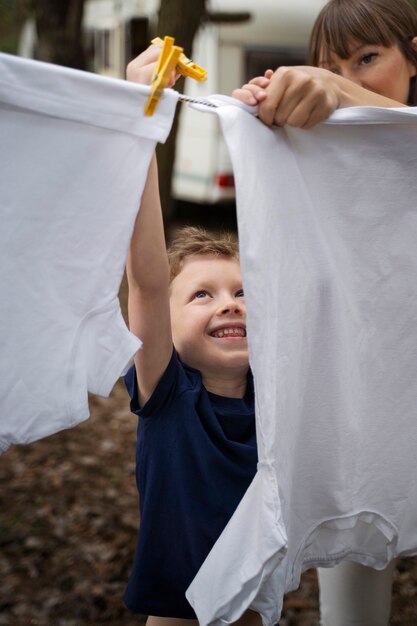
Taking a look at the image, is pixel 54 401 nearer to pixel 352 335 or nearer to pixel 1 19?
pixel 352 335

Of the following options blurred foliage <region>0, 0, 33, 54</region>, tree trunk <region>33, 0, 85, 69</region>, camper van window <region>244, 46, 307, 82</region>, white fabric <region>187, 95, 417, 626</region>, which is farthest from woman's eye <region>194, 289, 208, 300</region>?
camper van window <region>244, 46, 307, 82</region>

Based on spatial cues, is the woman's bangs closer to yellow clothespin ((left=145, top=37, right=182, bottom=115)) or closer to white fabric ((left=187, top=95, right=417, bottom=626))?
white fabric ((left=187, top=95, right=417, bottom=626))

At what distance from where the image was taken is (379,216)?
179 cm

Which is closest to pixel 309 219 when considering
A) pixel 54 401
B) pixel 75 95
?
pixel 75 95

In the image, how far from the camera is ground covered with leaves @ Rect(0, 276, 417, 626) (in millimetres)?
3211

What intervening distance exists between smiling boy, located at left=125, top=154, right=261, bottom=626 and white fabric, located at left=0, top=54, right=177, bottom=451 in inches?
7.6

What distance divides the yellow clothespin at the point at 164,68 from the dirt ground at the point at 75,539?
7.87ft

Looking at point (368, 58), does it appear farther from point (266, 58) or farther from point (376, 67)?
point (266, 58)

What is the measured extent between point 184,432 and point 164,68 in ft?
2.87

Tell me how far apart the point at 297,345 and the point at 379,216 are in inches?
15.1

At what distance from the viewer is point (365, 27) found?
2.14 m

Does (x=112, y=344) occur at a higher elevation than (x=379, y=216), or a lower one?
lower

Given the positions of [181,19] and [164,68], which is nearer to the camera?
[164,68]

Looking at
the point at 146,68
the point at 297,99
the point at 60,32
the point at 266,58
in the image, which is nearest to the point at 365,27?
the point at 297,99
